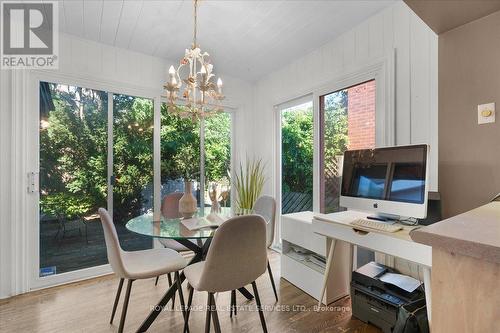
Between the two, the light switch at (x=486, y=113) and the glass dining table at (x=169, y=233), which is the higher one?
the light switch at (x=486, y=113)

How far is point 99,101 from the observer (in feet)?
9.19

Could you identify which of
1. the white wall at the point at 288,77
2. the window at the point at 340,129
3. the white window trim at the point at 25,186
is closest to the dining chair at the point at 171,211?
the white window trim at the point at 25,186

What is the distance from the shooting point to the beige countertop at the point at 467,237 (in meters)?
0.47

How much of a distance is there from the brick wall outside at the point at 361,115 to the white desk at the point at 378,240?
74 cm

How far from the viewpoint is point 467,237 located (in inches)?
20.2

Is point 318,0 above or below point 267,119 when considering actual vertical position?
above

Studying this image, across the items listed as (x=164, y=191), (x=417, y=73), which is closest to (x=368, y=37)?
(x=417, y=73)

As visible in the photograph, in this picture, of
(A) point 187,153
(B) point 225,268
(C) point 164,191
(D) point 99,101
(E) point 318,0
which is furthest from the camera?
(A) point 187,153

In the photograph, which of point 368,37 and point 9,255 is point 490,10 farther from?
point 9,255

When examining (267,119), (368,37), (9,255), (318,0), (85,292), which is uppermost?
(318,0)

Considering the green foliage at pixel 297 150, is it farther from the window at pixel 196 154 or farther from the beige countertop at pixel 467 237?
the beige countertop at pixel 467 237

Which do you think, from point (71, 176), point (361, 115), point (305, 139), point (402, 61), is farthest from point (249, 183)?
point (402, 61)

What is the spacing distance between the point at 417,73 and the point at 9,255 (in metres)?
3.87

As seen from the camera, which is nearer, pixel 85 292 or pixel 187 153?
pixel 85 292
